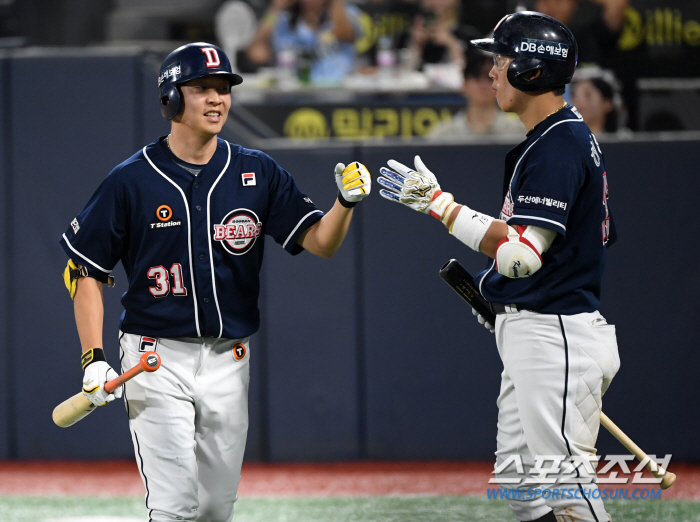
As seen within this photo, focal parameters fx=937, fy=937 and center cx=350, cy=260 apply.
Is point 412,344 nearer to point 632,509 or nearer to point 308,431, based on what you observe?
point 308,431

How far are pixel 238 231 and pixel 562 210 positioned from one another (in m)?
1.13

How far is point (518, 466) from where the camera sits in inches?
127

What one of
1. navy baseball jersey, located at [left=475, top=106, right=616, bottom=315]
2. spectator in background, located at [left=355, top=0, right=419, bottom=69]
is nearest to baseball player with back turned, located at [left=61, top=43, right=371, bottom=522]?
navy baseball jersey, located at [left=475, top=106, right=616, bottom=315]

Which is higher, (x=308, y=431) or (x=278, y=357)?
(x=278, y=357)

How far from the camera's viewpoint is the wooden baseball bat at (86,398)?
2.97 m

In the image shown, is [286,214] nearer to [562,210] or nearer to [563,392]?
[562,210]

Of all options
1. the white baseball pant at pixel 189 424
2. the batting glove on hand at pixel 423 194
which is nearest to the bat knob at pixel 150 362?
the white baseball pant at pixel 189 424

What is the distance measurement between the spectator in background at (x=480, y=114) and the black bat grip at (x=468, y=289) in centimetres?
276

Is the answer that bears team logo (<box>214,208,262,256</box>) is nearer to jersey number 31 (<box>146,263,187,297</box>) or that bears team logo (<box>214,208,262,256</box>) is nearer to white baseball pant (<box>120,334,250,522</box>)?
jersey number 31 (<box>146,263,187,297</box>)

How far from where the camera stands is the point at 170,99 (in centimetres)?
319

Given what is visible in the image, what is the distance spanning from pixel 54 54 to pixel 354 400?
8.73ft

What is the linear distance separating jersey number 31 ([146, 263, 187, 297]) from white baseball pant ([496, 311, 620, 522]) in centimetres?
114

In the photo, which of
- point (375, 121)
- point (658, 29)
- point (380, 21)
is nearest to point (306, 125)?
point (375, 121)

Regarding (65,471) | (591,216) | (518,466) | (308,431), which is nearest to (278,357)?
(308,431)
